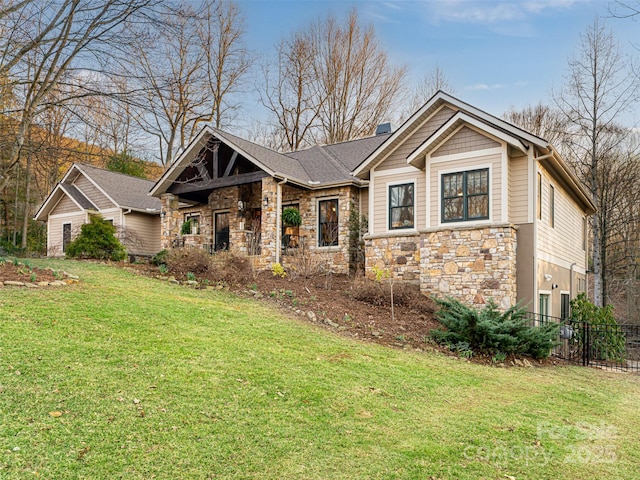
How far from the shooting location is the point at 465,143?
11.7 metres

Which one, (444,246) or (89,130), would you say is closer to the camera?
(89,130)

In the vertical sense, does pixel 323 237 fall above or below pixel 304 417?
above

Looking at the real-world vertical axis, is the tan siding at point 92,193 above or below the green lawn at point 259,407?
above

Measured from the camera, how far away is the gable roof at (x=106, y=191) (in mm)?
20469

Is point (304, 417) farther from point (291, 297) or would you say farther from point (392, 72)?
point (392, 72)

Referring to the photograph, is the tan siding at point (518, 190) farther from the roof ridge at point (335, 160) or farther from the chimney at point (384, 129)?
the chimney at point (384, 129)

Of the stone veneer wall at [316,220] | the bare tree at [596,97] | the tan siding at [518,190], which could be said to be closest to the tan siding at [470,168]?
the tan siding at [518,190]

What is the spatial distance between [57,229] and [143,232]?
489 centimetres

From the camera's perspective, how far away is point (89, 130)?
9.36 metres

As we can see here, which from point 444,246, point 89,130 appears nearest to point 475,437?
point 444,246

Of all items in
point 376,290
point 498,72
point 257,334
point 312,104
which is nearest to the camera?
point 257,334

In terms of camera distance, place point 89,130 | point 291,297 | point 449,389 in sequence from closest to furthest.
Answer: point 449,389 < point 89,130 < point 291,297

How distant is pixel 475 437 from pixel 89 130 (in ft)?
29.3

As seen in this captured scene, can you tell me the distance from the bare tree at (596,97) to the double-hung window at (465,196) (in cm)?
933
